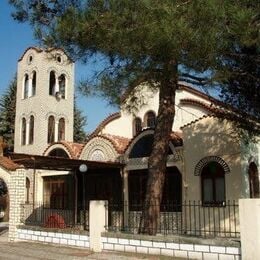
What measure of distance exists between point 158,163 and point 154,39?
4.05 m

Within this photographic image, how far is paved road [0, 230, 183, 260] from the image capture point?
1133 cm

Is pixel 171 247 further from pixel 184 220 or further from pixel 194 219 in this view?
pixel 184 220

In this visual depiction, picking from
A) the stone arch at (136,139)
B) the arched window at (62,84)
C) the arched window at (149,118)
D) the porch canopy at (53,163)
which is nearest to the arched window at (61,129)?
the arched window at (62,84)

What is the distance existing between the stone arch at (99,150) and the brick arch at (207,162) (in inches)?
176

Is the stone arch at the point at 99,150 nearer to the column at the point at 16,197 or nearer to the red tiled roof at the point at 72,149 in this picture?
the red tiled roof at the point at 72,149

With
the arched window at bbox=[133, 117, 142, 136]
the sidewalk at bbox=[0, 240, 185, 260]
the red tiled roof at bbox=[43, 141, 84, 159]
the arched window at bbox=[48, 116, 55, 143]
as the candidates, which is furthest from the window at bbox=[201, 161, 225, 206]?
the arched window at bbox=[48, 116, 55, 143]

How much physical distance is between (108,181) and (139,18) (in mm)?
12986

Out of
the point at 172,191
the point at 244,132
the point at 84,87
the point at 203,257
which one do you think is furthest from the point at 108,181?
the point at 203,257

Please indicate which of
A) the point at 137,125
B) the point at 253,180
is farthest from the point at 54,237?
the point at 137,125

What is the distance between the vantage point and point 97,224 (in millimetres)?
12445

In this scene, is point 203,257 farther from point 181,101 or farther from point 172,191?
point 181,101

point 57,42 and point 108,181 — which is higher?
point 57,42

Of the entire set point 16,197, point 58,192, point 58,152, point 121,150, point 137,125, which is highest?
point 137,125

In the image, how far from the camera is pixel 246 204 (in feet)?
31.0
